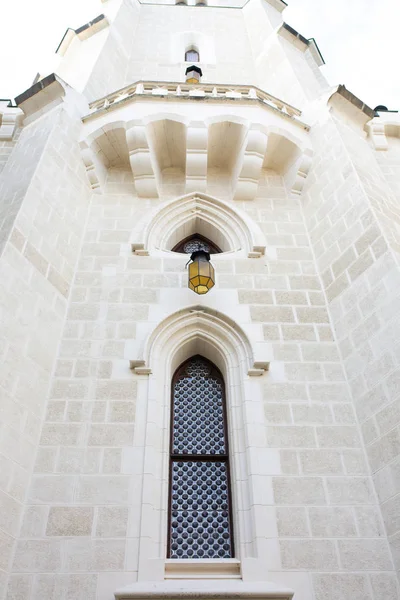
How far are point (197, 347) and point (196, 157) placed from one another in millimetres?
3668

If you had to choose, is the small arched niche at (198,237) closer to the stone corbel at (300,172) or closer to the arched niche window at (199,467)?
the stone corbel at (300,172)

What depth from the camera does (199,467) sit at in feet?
19.1

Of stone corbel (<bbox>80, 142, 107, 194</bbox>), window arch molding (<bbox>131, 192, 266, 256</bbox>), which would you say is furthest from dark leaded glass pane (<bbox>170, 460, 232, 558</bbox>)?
stone corbel (<bbox>80, 142, 107, 194</bbox>)

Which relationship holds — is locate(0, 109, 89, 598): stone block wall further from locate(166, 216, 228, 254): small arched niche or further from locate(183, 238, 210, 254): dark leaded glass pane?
locate(183, 238, 210, 254): dark leaded glass pane

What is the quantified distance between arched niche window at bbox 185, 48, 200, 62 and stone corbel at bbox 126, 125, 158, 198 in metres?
6.35

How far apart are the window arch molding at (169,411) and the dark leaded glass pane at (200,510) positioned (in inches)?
6.2

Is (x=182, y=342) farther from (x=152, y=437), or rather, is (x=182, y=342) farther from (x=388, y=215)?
(x=388, y=215)

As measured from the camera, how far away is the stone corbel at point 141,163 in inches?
346

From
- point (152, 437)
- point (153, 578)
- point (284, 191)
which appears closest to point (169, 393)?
point (152, 437)

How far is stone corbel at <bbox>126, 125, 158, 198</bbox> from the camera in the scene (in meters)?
8.78

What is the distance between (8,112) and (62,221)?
4.48 metres

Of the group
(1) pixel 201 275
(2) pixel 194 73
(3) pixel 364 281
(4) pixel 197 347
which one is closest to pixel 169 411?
Result: (4) pixel 197 347

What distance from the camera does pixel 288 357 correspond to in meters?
6.49

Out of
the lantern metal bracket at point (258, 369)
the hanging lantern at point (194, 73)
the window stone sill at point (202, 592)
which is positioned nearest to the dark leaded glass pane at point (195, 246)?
the lantern metal bracket at point (258, 369)
